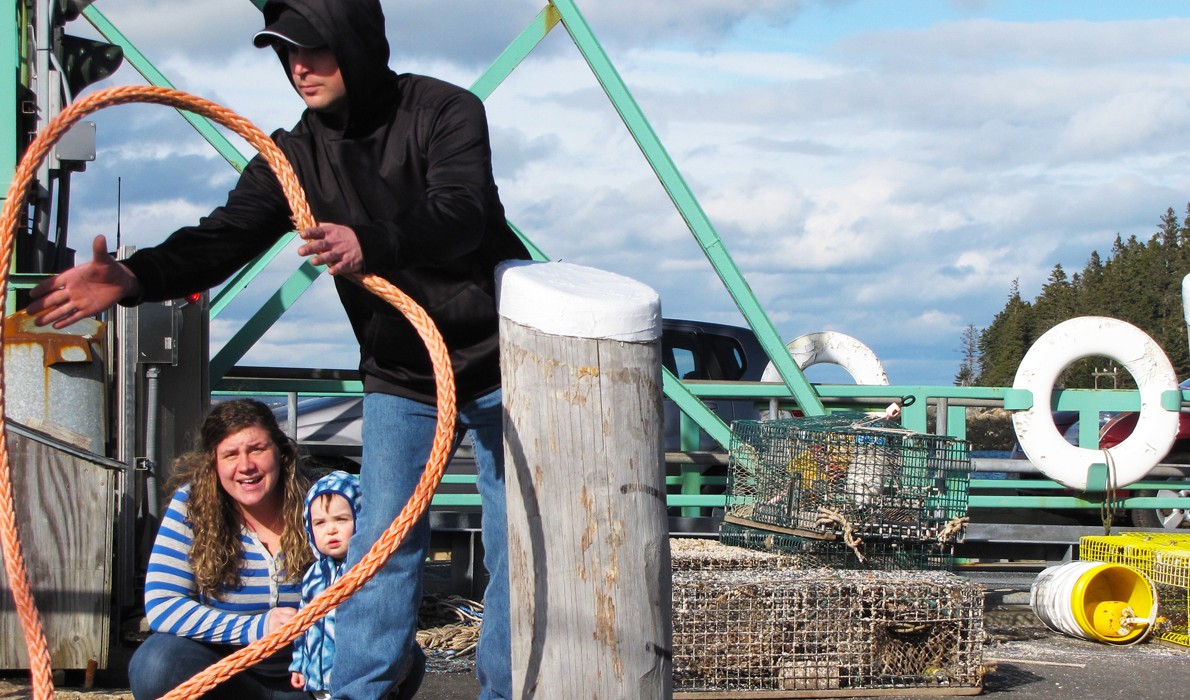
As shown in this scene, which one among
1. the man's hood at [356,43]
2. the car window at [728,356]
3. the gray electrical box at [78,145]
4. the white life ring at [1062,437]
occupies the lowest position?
the white life ring at [1062,437]

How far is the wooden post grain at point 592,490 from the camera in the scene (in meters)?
2.48

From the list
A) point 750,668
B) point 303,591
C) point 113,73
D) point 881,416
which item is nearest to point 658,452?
point 303,591

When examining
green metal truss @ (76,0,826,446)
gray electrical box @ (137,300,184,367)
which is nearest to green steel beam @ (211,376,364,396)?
green metal truss @ (76,0,826,446)

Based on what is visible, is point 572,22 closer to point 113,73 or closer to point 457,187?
point 113,73

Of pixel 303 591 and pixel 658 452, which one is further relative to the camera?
pixel 303 591

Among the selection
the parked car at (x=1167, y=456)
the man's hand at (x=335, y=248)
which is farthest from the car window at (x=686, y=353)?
the man's hand at (x=335, y=248)

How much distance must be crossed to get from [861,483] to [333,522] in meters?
3.18

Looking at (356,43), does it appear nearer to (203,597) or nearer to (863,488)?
(203,597)

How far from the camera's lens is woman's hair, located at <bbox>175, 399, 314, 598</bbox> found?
3.62 meters

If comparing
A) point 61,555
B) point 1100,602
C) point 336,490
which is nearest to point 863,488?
point 1100,602

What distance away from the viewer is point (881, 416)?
21.6 ft

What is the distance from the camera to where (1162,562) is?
256 inches

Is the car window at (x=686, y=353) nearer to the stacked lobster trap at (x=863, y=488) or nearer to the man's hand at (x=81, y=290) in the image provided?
the stacked lobster trap at (x=863, y=488)

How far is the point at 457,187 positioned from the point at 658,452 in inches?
29.2
